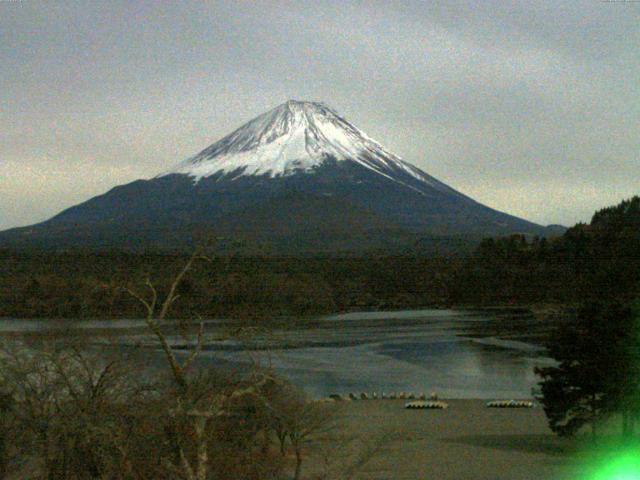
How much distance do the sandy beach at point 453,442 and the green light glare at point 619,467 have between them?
460mm

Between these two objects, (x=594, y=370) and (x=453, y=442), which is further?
(x=453, y=442)

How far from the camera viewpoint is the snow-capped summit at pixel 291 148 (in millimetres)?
118000

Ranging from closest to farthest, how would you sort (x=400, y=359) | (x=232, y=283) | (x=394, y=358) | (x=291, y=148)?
(x=400, y=359), (x=394, y=358), (x=232, y=283), (x=291, y=148)

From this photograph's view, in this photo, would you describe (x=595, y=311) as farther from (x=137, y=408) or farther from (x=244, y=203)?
(x=244, y=203)

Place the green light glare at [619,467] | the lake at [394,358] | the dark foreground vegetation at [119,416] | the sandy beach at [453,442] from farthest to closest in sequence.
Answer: the lake at [394,358], the sandy beach at [453,442], the green light glare at [619,467], the dark foreground vegetation at [119,416]

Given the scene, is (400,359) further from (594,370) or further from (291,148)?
(291,148)

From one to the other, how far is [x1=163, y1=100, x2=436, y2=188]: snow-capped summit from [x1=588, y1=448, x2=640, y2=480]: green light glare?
102179mm

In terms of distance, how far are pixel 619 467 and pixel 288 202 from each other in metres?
87.4

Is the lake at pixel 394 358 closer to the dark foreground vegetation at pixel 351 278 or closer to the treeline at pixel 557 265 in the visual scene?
the dark foreground vegetation at pixel 351 278

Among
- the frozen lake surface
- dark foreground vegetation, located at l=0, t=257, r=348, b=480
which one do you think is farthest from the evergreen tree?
dark foreground vegetation, located at l=0, t=257, r=348, b=480

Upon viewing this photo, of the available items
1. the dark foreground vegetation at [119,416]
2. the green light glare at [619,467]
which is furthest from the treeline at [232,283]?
the dark foreground vegetation at [119,416]

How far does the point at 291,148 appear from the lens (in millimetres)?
121438

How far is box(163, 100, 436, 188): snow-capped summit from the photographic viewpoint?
118m

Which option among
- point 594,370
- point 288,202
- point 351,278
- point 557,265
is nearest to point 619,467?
point 594,370
